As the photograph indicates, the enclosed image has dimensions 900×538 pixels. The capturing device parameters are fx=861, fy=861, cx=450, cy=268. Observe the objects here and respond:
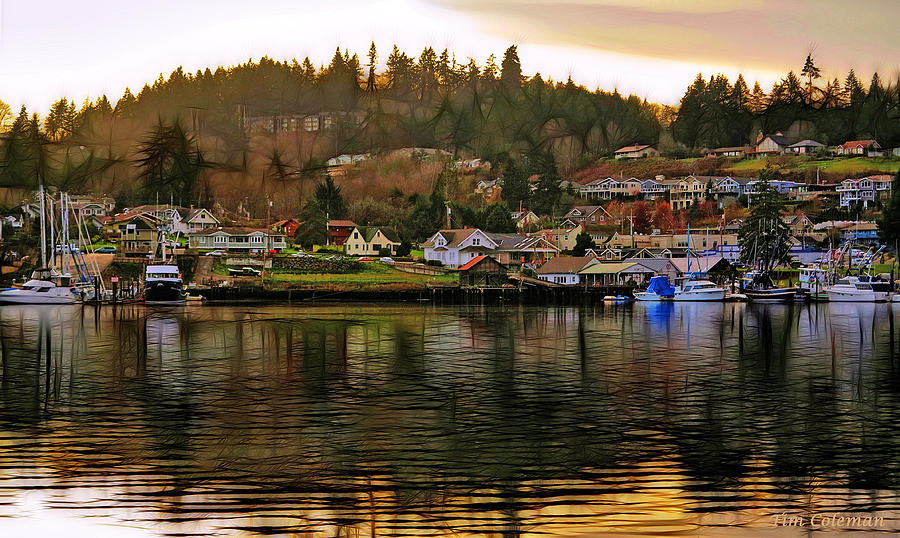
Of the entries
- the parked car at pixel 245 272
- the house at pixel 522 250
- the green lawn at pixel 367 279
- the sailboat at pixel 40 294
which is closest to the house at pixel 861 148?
the house at pixel 522 250

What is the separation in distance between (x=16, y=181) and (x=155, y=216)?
622 cm

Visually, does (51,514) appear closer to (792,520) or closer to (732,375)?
(792,520)

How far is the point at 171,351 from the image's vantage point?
37.2ft

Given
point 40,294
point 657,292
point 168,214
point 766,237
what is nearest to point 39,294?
point 40,294

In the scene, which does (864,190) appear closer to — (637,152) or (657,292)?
(637,152)

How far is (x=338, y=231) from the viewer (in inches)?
1359

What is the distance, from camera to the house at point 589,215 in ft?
126

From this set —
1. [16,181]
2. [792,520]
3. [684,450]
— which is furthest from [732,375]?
[16,181]

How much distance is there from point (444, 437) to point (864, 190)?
37603mm

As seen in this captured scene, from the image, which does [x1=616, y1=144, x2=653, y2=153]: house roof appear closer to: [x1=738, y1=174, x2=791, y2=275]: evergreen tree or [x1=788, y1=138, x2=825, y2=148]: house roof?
[x1=788, y1=138, x2=825, y2=148]: house roof

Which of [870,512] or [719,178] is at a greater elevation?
[719,178]

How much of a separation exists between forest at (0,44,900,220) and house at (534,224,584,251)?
6883 millimetres

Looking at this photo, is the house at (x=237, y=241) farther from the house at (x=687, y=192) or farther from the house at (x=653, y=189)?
the house at (x=687, y=192)

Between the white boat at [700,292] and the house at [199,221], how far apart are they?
721 inches
